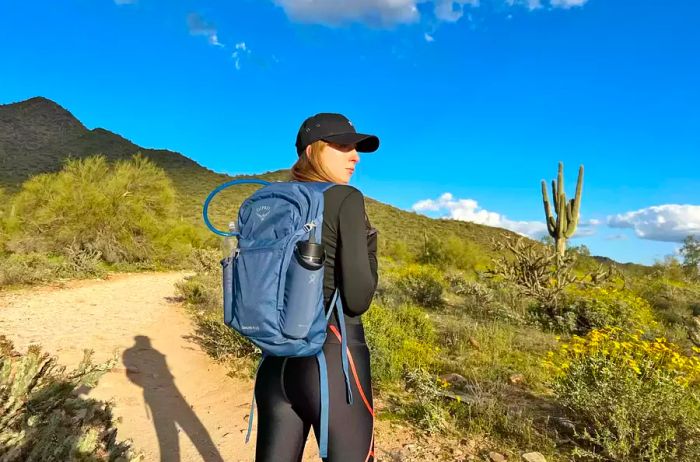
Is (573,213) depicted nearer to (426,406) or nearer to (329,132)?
(426,406)

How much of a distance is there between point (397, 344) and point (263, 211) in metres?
4.20

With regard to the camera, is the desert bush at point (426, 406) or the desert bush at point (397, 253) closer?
the desert bush at point (426, 406)

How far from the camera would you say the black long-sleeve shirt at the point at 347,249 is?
1436 mm

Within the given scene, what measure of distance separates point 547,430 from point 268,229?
3.38 meters

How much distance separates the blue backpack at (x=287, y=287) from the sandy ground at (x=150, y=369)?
173cm

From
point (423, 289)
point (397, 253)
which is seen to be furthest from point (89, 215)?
point (397, 253)

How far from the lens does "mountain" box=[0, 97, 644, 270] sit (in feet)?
124

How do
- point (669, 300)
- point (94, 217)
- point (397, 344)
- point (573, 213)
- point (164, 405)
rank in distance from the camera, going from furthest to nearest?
point (94, 217) → point (573, 213) → point (669, 300) → point (397, 344) → point (164, 405)

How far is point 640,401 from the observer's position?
3.12 meters

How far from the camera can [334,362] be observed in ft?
4.81

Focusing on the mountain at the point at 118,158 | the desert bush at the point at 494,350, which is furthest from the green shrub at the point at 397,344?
the mountain at the point at 118,158

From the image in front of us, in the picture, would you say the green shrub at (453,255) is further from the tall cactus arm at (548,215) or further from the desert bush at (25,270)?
the desert bush at (25,270)

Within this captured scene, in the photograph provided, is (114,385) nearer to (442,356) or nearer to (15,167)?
(442,356)

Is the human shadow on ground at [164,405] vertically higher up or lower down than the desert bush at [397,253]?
lower down
